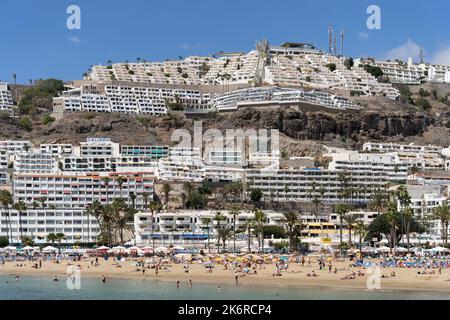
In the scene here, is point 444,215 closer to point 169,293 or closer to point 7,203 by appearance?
point 169,293

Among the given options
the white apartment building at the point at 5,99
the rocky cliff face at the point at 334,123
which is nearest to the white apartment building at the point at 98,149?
the rocky cliff face at the point at 334,123

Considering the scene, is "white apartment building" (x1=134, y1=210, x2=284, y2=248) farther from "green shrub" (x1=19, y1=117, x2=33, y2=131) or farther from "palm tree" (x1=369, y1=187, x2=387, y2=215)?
"green shrub" (x1=19, y1=117, x2=33, y2=131)

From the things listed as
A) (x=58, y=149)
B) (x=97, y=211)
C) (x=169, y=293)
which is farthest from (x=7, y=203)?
(x=169, y=293)

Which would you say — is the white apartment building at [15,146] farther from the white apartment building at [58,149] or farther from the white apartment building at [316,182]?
the white apartment building at [316,182]

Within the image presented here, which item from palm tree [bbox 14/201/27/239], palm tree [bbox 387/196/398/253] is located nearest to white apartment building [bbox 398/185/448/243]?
palm tree [bbox 387/196/398/253]

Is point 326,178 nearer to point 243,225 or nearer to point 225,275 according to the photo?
point 243,225
